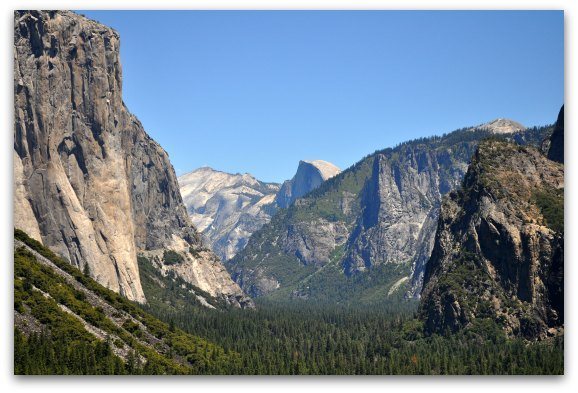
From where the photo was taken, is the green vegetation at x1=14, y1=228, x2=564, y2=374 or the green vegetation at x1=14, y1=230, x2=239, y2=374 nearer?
the green vegetation at x1=14, y1=228, x2=564, y2=374

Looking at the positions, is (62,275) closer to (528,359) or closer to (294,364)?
(294,364)

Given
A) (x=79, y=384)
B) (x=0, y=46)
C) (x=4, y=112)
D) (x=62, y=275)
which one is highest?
(x=0, y=46)

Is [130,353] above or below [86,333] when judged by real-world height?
below

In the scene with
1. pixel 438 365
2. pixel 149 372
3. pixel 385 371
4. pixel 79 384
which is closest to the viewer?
pixel 79 384

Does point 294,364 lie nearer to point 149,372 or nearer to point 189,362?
point 189,362

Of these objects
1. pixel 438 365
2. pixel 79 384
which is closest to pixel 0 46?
pixel 79 384

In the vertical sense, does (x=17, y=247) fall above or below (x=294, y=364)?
above

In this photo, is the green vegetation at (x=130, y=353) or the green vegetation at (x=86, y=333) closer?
the green vegetation at (x=130, y=353)

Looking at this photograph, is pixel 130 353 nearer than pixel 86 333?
Yes
